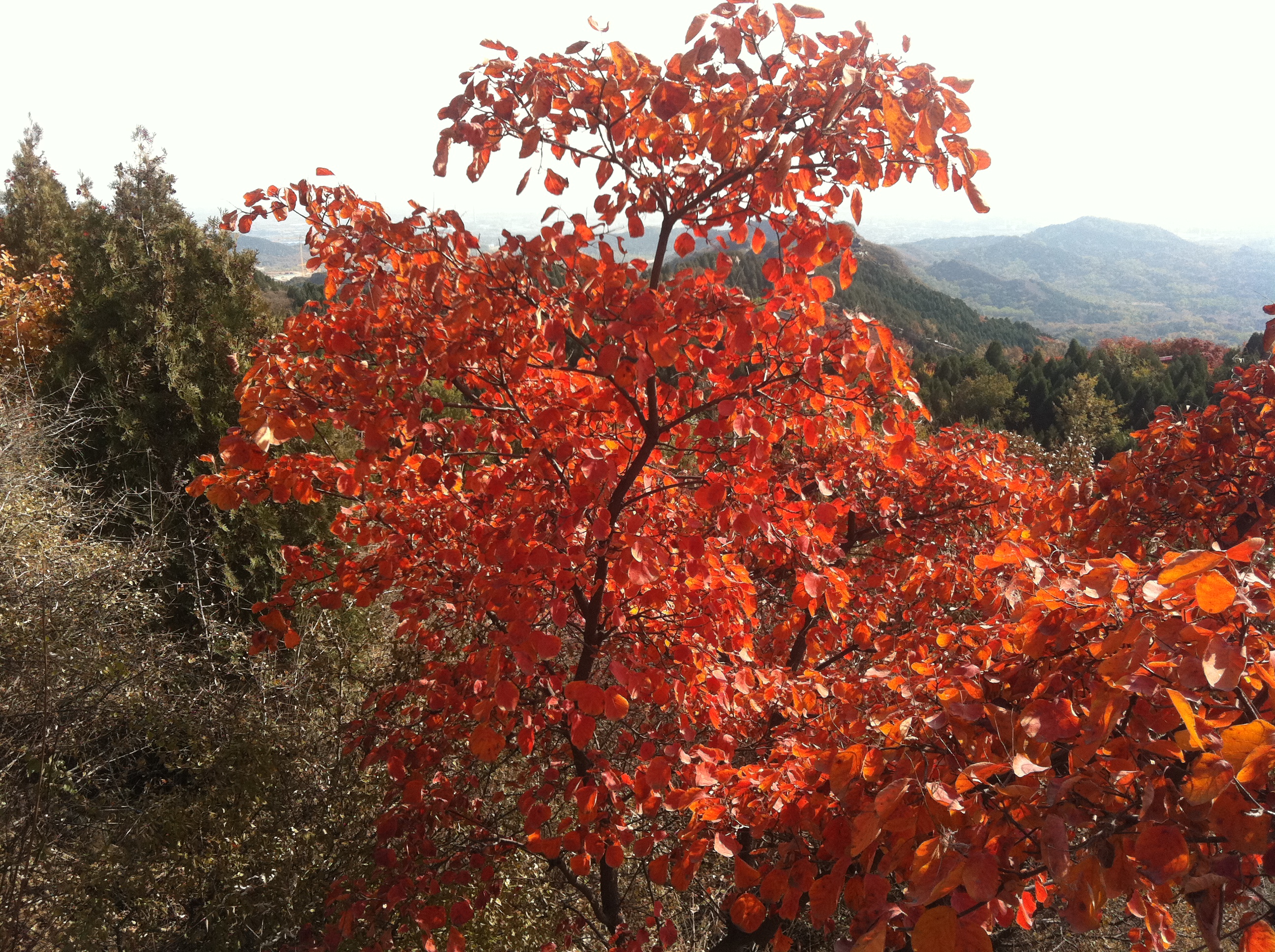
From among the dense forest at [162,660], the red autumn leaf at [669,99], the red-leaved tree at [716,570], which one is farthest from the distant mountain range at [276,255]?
the red autumn leaf at [669,99]

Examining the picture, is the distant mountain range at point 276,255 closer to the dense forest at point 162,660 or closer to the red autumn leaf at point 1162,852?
the dense forest at point 162,660

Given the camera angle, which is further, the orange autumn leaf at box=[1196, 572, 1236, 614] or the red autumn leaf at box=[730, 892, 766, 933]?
the red autumn leaf at box=[730, 892, 766, 933]

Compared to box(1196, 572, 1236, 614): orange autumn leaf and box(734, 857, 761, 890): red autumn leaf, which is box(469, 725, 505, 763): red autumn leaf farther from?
box(1196, 572, 1236, 614): orange autumn leaf

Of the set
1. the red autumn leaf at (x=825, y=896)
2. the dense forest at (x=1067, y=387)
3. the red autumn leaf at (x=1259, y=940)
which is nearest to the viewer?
the red autumn leaf at (x=1259, y=940)

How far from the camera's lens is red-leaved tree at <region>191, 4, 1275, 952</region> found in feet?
3.31

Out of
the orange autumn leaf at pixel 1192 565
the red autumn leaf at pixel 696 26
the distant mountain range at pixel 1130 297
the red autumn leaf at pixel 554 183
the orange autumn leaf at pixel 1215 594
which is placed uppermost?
the distant mountain range at pixel 1130 297

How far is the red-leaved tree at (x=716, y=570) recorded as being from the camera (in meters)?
1.01

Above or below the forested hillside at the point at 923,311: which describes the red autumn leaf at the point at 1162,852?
below

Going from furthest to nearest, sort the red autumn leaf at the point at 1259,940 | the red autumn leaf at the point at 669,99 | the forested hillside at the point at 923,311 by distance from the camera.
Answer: the forested hillside at the point at 923,311 < the red autumn leaf at the point at 669,99 < the red autumn leaf at the point at 1259,940

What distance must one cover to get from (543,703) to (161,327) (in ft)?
14.9

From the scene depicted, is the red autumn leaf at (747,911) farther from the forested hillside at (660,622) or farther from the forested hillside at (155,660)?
the forested hillside at (155,660)

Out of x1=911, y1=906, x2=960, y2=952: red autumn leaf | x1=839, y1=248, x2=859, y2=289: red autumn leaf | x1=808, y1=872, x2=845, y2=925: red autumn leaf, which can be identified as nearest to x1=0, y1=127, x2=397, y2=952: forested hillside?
x1=839, y1=248, x2=859, y2=289: red autumn leaf

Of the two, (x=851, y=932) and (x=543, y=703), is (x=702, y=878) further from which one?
(x=851, y=932)

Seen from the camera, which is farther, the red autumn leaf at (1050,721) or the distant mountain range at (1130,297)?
the distant mountain range at (1130,297)
